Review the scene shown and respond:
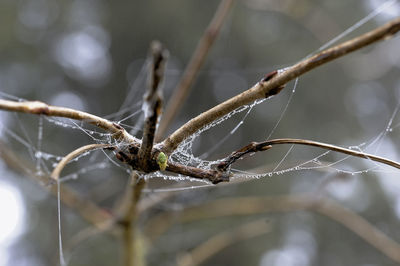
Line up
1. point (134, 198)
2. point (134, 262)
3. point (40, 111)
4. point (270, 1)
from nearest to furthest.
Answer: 1. point (40, 111)
2. point (134, 198)
3. point (134, 262)
4. point (270, 1)

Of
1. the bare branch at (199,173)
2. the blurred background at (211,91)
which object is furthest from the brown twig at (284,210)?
the blurred background at (211,91)

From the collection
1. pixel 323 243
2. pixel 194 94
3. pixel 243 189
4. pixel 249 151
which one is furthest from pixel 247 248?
pixel 249 151

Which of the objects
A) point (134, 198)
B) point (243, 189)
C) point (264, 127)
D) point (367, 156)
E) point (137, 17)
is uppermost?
point (137, 17)

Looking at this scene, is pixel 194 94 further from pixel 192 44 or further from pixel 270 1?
pixel 270 1

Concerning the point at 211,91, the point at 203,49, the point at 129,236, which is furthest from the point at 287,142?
the point at 211,91

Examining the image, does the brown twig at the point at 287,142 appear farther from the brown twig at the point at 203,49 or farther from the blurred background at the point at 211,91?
the blurred background at the point at 211,91

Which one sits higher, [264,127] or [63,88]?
[63,88]

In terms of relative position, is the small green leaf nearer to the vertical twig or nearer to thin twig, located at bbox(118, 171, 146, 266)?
the vertical twig

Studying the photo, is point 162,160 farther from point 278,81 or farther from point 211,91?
point 211,91

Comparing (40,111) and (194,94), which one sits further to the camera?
(194,94)
